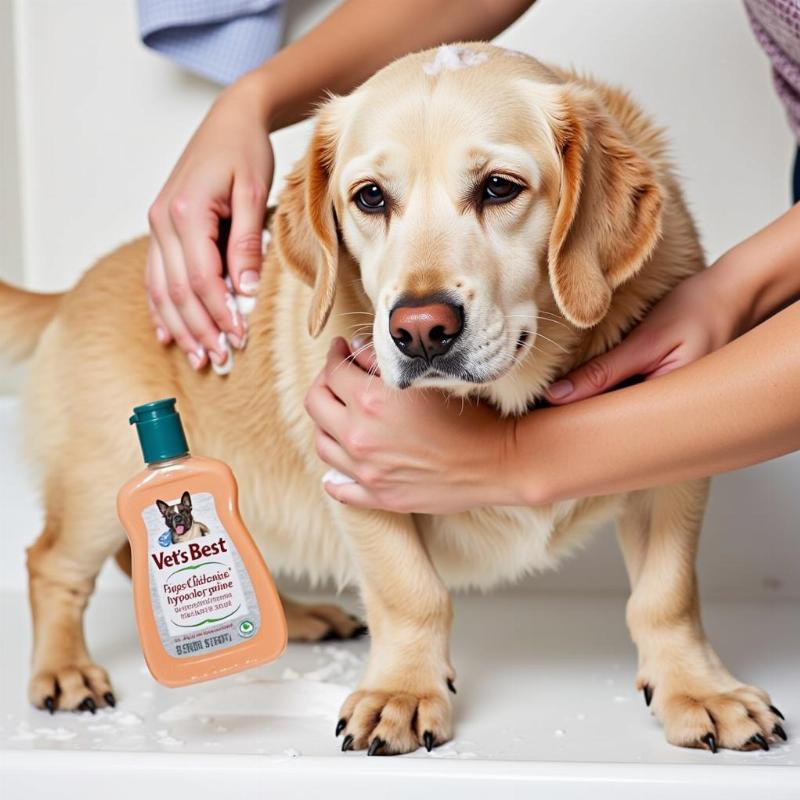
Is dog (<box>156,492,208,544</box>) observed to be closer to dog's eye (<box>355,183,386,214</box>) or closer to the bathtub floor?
the bathtub floor

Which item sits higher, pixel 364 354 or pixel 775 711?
pixel 364 354

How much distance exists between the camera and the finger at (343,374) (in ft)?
4.21

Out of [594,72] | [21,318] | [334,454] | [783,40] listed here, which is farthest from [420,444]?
[594,72]

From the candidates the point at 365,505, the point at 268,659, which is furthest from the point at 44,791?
the point at 365,505

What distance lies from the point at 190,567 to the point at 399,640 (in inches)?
10.7

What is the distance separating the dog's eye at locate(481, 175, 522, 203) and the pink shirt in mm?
506

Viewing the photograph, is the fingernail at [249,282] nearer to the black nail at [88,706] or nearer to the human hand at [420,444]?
the human hand at [420,444]

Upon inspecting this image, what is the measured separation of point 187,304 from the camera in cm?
150

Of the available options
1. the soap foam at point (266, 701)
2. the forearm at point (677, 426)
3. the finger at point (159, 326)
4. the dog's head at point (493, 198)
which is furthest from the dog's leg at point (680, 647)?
the finger at point (159, 326)

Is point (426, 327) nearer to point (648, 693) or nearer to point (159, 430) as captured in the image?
point (159, 430)

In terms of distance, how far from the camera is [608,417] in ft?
3.91

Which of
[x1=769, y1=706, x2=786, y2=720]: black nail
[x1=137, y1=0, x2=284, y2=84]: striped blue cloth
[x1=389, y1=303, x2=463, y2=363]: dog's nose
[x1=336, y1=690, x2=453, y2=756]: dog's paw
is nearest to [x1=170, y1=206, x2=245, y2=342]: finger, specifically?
[x1=389, y1=303, x2=463, y2=363]: dog's nose

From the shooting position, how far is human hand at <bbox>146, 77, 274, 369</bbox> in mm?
1462

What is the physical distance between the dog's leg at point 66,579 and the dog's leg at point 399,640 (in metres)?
0.42
